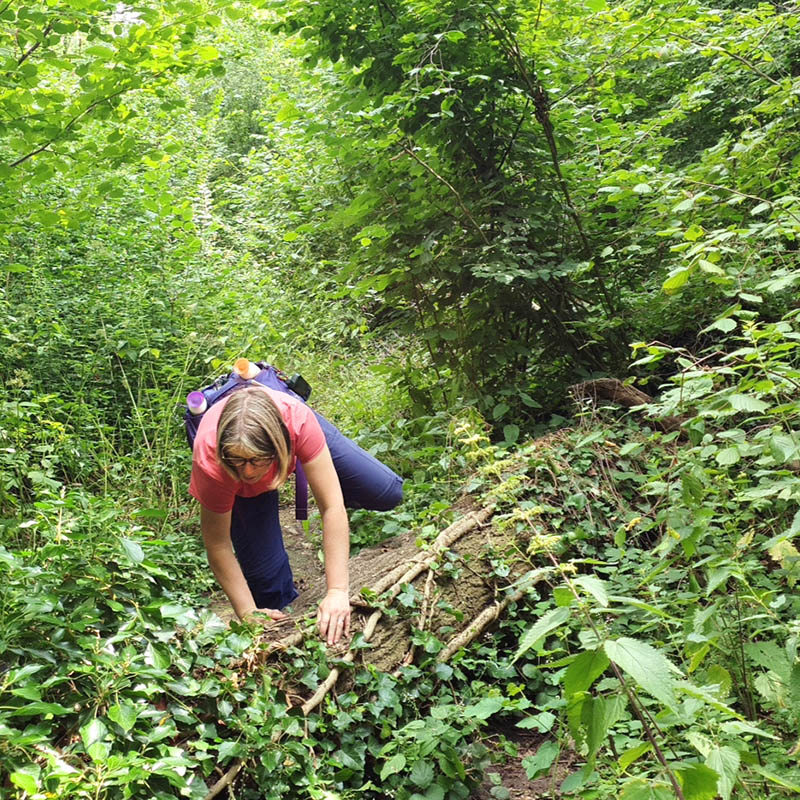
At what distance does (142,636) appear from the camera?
186 cm

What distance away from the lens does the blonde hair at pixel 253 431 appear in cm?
254

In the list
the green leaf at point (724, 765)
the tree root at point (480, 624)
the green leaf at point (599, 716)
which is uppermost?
the green leaf at point (599, 716)

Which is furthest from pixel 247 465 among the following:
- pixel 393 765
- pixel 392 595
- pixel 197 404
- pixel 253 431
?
pixel 393 765

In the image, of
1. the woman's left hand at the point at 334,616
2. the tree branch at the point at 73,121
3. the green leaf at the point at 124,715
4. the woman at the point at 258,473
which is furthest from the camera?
the tree branch at the point at 73,121

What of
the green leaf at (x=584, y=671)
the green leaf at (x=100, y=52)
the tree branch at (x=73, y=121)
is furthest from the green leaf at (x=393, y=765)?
the green leaf at (x=100, y=52)

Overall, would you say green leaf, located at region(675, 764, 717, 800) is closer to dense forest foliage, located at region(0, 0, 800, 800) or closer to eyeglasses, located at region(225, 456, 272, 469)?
dense forest foliage, located at region(0, 0, 800, 800)

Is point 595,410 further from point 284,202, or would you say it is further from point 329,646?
point 284,202

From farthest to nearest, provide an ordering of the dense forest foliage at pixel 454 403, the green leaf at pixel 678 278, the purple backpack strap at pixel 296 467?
the purple backpack strap at pixel 296 467 < the green leaf at pixel 678 278 < the dense forest foliage at pixel 454 403

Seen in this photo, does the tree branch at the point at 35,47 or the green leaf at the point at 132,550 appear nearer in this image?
the green leaf at the point at 132,550

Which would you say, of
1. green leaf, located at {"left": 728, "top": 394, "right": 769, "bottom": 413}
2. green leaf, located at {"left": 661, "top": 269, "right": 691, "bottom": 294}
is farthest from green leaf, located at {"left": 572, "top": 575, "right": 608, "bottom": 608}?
green leaf, located at {"left": 661, "top": 269, "right": 691, "bottom": 294}

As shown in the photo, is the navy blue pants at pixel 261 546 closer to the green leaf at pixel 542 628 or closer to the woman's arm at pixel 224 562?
the woman's arm at pixel 224 562

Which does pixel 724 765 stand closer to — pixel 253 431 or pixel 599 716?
pixel 599 716

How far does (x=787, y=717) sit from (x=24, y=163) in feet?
14.4

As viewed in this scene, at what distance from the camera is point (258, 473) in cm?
266
